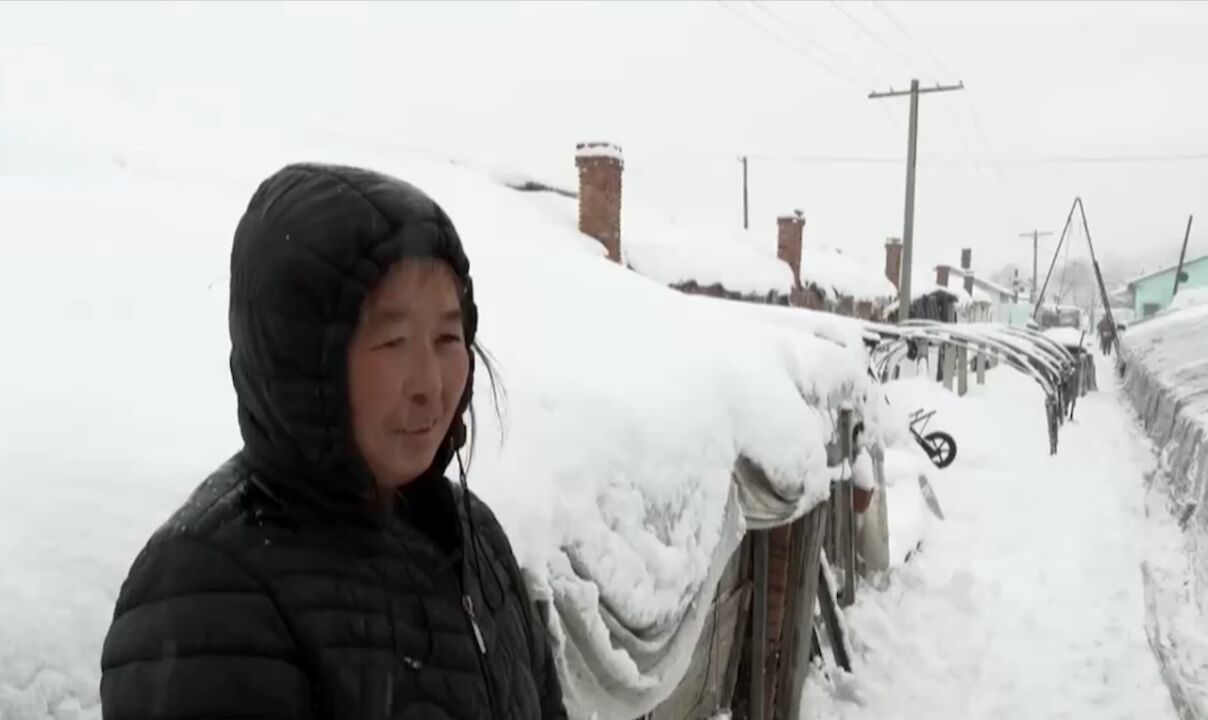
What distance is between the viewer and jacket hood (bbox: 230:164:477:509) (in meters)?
1.09

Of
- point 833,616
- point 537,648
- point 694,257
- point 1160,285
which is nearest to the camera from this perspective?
point 537,648

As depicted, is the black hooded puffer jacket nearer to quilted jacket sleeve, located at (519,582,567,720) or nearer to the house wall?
quilted jacket sleeve, located at (519,582,567,720)

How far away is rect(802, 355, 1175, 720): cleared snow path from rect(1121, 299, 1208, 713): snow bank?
296 millimetres

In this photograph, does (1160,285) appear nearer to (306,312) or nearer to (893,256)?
(893,256)

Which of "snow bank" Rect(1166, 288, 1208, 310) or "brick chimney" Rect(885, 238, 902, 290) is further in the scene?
"brick chimney" Rect(885, 238, 902, 290)

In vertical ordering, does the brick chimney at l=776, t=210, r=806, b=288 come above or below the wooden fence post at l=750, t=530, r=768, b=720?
above

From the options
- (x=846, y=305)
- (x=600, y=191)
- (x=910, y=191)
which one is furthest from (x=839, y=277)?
(x=600, y=191)

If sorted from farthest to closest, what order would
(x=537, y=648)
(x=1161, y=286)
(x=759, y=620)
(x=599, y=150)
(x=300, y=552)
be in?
(x=1161, y=286)
(x=599, y=150)
(x=759, y=620)
(x=537, y=648)
(x=300, y=552)

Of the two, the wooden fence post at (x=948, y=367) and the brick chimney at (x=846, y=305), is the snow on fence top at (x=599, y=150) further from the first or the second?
the wooden fence post at (x=948, y=367)

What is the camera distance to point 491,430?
2.57 metres

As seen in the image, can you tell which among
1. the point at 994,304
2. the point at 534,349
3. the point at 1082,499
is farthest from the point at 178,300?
the point at 994,304

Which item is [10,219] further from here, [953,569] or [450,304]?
[953,569]

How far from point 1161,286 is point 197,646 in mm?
62636

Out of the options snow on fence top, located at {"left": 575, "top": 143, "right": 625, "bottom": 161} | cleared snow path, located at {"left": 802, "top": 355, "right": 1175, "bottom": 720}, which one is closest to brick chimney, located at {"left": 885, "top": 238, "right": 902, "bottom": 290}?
cleared snow path, located at {"left": 802, "top": 355, "right": 1175, "bottom": 720}
